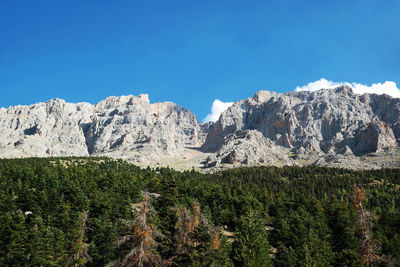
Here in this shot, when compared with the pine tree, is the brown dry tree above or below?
above

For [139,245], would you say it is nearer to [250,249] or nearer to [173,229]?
[173,229]

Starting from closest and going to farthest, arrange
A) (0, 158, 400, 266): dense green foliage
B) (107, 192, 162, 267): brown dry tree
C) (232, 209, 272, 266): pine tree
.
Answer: (107, 192, 162, 267): brown dry tree
(0, 158, 400, 266): dense green foliage
(232, 209, 272, 266): pine tree

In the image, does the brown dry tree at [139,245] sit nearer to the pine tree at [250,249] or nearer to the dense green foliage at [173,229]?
the dense green foliage at [173,229]

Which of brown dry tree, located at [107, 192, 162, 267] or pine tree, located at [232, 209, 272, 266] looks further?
pine tree, located at [232, 209, 272, 266]

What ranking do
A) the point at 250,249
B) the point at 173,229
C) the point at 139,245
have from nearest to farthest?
the point at 139,245, the point at 173,229, the point at 250,249

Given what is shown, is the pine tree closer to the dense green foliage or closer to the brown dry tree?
the dense green foliage

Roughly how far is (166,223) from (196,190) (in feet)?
172

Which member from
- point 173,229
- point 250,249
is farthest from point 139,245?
point 250,249

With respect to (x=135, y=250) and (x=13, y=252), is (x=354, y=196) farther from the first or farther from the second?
(x=13, y=252)

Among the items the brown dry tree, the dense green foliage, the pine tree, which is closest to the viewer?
the brown dry tree

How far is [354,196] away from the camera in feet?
110

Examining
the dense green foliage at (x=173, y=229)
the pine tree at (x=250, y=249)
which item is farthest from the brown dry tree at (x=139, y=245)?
the pine tree at (x=250, y=249)

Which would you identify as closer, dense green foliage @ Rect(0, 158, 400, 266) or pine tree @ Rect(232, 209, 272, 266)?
dense green foliage @ Rect(0, 158, 400, 266)

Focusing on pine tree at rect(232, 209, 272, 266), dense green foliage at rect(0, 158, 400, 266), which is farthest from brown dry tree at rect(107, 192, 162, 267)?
pine tree at rect(232, 209, 272, 266)
